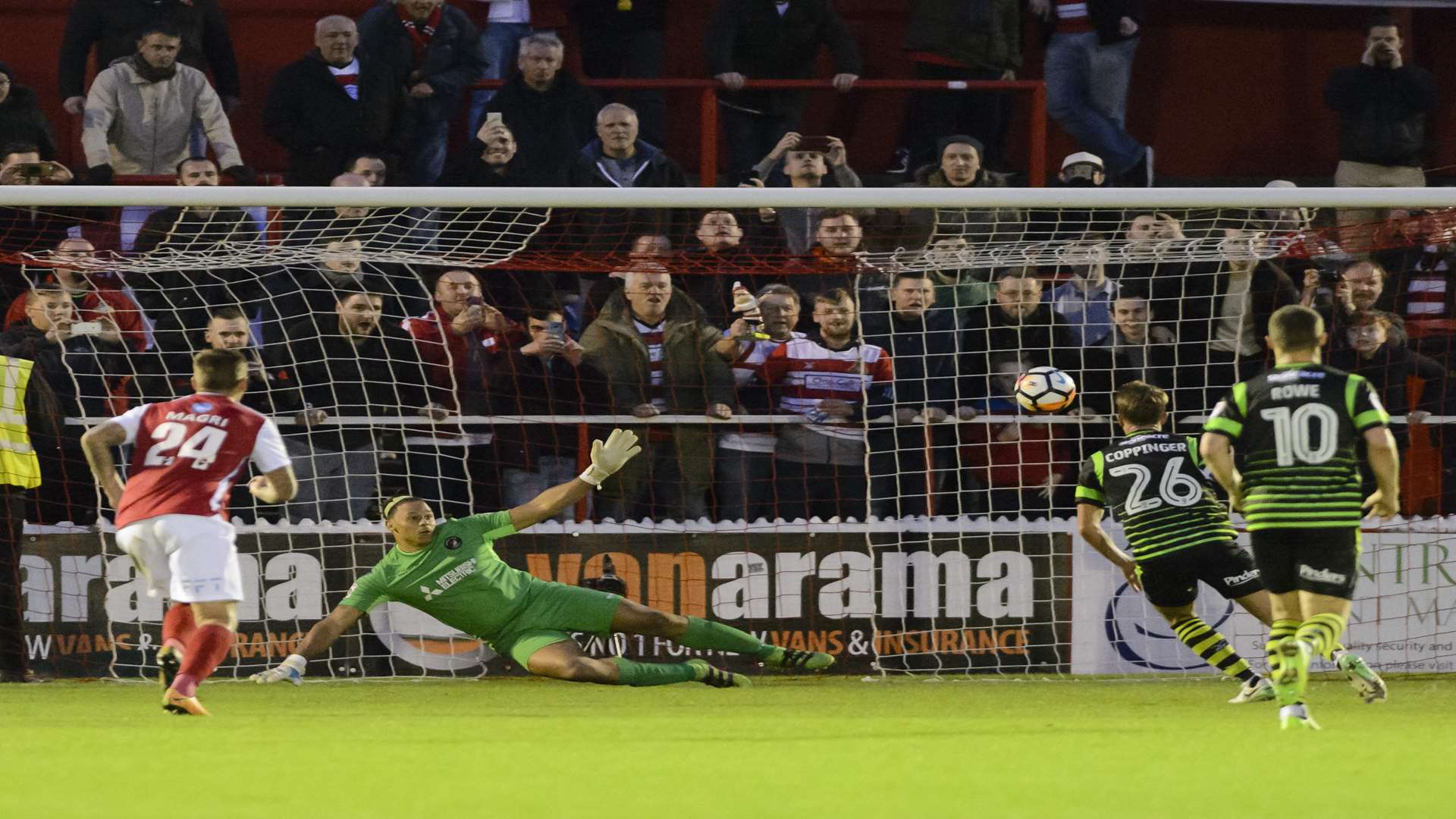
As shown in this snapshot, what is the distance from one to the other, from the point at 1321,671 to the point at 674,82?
5.73m

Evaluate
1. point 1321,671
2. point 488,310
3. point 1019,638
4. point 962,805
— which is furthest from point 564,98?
point 962,805

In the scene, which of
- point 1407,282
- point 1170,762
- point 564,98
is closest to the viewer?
point 1170,762

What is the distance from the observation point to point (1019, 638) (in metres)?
9.91

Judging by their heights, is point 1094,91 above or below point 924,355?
above

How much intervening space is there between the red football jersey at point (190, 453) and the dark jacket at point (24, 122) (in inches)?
192

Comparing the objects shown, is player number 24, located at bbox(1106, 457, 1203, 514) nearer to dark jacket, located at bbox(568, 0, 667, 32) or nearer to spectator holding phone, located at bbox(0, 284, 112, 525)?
spectator holding phone, located at bbox(0, 284, 112, 525)

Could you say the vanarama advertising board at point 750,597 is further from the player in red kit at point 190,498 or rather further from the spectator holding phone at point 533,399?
the player in red kit at point 190,498

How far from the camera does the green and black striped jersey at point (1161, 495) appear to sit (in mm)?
8398

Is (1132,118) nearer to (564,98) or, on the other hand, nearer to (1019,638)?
(564,98)

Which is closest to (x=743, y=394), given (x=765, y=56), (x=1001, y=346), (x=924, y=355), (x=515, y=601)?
(x=924, y=355)

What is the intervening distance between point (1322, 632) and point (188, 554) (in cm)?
427

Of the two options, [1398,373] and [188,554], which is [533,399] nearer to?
[188,554]

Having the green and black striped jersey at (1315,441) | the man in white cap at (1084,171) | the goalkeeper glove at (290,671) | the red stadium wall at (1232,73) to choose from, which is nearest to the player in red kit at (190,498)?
the goalkeeper glove at (290,671)

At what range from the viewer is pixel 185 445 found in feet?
24.1
